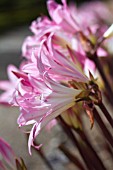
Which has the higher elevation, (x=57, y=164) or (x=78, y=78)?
(x=78, y=78)

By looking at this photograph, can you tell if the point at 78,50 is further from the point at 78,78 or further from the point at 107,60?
the point at 107,60

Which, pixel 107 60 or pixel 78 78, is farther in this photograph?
pixel 107 60

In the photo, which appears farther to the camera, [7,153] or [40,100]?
[7,153]

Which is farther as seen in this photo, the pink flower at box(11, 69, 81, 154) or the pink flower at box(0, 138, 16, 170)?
the pink flower at box(0, 138, 16, 170)

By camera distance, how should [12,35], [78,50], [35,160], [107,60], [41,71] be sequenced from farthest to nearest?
[12,35]
[35,160]
[107,60]
[78,50]
[41,71]

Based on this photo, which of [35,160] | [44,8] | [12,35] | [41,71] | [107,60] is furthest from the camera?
[44,8]

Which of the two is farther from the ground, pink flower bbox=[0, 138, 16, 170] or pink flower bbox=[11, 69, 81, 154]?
pink flower bbox=[11, 69, 81, 154]

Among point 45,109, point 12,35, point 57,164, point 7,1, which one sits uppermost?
point 7,1

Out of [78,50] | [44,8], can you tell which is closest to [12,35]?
[44,8]

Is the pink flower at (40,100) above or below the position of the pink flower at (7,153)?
above

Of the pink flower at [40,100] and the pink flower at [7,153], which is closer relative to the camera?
the pink flower at [40,100]
